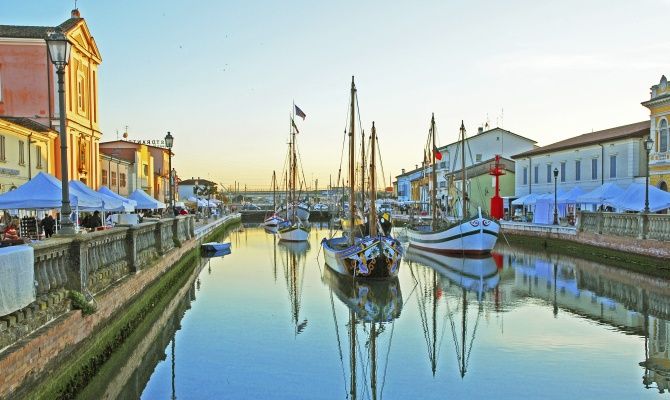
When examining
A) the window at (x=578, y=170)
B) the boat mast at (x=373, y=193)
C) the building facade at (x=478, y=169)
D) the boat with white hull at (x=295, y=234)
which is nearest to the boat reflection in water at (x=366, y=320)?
the boat mast at (x=373, y=193)

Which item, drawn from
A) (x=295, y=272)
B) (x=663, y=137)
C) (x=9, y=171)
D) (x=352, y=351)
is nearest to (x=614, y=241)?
(x=663, y=137)

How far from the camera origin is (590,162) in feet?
153

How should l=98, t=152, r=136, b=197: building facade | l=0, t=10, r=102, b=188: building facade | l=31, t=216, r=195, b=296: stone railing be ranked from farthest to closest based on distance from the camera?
1. l=98, t=152, r=136, b=197: building facade
2. l=0, t=10, r=102, b=188: building facade
3. l=31, t=216, r=195, b=296: stone railing

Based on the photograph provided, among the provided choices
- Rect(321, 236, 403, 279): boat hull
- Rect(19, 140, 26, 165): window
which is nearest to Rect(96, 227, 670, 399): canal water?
Rect(321, 236, 403, 279): boat hull

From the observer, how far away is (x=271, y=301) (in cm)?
2275

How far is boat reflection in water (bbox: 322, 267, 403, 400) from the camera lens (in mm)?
12859

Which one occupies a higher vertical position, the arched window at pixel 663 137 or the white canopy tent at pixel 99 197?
the arched window at pixel 663 137

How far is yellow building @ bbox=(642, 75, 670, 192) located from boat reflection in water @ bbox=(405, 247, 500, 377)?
11.1m

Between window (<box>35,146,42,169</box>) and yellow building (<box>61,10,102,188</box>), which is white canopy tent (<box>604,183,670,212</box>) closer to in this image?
yellow building (<box>61,10,102,188</box>)

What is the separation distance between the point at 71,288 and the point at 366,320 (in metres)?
9.84

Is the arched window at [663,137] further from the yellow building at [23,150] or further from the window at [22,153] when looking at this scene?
the window at [22,153]

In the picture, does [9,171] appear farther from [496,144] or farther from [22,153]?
[496,144]

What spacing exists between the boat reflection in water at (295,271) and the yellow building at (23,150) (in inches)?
531

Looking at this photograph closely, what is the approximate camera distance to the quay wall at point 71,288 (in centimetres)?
833
